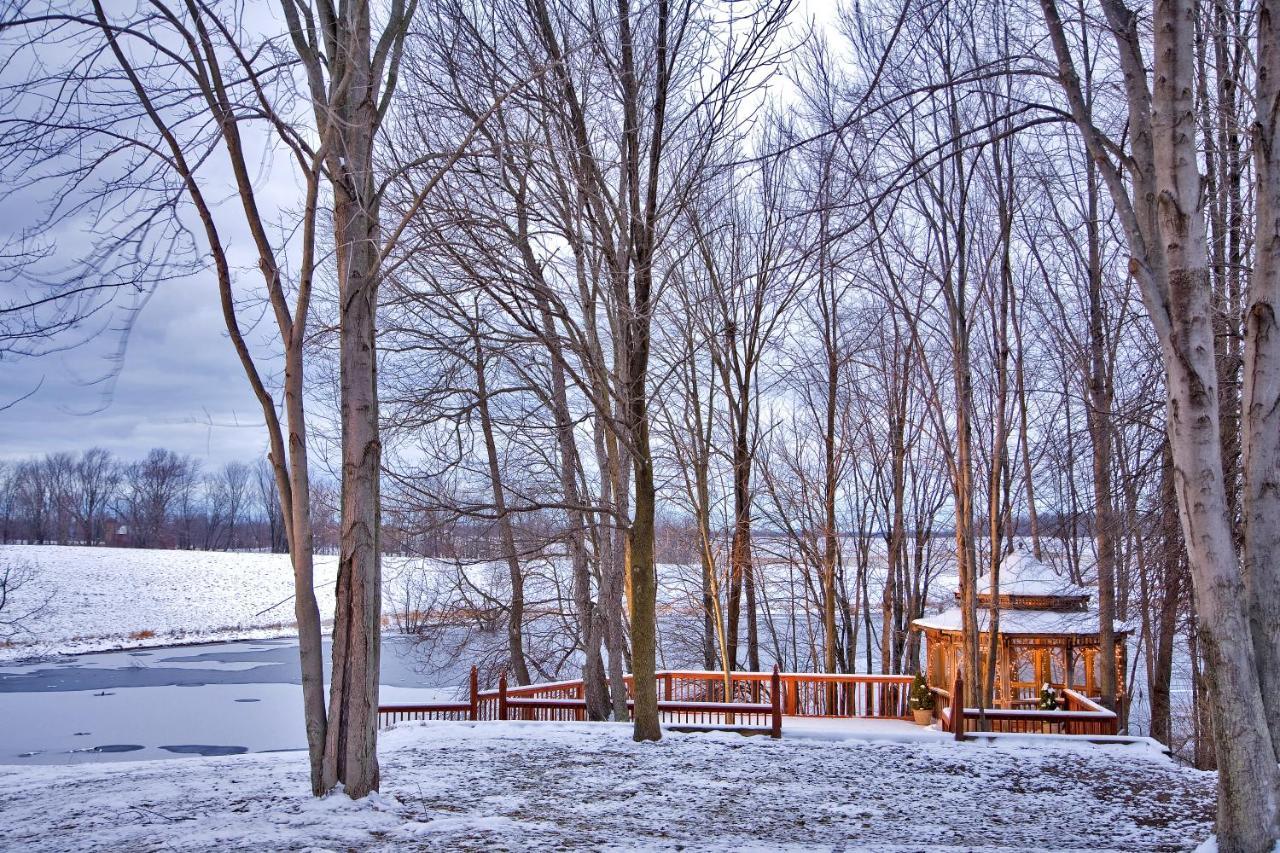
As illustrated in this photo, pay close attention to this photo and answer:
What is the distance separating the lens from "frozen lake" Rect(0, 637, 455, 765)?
19266mm

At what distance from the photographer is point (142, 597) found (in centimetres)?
4653

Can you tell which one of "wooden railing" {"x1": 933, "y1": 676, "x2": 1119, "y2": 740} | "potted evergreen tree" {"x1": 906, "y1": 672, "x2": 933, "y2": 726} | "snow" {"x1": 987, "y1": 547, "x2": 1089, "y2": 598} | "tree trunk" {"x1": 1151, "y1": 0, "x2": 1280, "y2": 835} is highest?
"tree trunk" {"x1": 1151, "y1": 0, "x2": 1280, "y2": 835}

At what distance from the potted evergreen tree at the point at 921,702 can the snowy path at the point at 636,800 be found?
16.0ft

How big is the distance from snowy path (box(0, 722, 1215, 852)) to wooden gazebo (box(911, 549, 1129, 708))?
893 centimetres

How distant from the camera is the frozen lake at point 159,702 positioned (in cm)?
1927

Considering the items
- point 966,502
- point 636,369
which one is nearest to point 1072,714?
point 966,502

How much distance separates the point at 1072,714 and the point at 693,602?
15.1 meters

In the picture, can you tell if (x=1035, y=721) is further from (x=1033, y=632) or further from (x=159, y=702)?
(x=159, y=702)

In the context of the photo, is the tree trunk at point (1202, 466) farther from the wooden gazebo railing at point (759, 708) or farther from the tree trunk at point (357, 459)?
the wooden gazebo railing at point (759, 708)

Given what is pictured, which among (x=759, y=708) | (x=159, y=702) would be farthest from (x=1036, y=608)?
(x=159, y=702)

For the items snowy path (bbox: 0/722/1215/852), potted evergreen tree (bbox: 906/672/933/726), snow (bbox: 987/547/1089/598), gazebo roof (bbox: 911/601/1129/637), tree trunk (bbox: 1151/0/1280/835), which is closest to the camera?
tree trunk (bbox: 1151/0/1280/835)

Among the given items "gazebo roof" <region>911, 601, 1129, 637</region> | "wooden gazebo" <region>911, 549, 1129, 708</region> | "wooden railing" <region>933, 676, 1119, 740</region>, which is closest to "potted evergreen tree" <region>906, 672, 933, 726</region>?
"wooden railing" <region>933, 676, 1119, 740</region>

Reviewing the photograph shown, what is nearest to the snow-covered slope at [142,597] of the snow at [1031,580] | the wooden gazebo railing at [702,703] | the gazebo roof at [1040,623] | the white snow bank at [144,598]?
the white snow bank at [144,598]

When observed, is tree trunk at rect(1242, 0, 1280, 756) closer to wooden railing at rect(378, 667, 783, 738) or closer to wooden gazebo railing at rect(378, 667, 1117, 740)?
wooden gazebo railing at rect(378, 667, 1117, 740)
